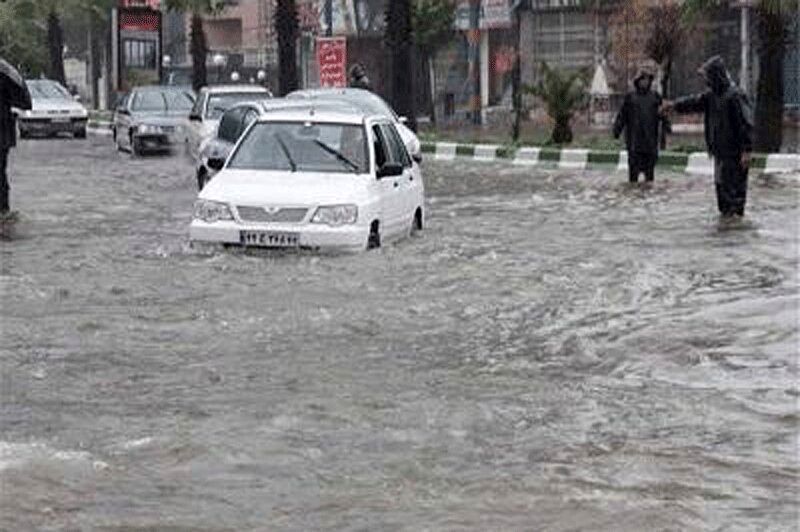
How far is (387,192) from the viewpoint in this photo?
14117mm

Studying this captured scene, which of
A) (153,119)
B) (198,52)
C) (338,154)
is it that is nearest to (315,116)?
(338,154)

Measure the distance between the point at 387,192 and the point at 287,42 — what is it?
21886 millimetres

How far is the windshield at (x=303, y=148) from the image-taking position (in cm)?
1402

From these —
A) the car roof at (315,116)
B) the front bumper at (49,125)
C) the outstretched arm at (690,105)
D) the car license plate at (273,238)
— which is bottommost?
the car license plate at (273,238)

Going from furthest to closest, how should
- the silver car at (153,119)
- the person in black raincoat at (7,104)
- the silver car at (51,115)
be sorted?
the silver car at (51,115) < the silver car at (153,119) < the person in black raincoat at (7,104)

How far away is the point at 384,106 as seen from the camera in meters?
22.2

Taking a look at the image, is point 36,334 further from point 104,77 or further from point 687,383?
point 104,77

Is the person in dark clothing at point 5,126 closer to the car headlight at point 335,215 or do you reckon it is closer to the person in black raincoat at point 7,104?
the person in black raincoat at point 7,104

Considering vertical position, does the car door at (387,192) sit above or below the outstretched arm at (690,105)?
below

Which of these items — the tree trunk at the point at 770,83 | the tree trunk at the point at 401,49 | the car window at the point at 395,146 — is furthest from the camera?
the tree trunk at the point at 401,49

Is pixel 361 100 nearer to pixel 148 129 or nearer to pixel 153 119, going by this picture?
pixel 148 129

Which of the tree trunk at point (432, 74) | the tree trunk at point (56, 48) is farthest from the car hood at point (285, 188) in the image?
the tree trunk at point (56, 48)

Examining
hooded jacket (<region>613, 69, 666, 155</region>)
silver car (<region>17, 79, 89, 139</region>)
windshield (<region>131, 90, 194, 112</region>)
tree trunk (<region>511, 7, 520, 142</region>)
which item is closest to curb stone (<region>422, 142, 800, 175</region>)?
tree trunk (<region>511, 7, 520, 142</region>)

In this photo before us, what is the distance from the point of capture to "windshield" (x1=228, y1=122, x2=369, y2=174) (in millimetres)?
14016
